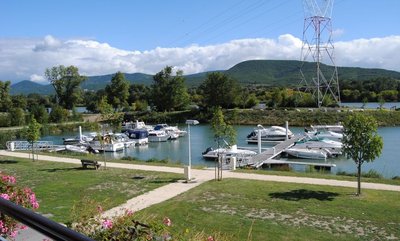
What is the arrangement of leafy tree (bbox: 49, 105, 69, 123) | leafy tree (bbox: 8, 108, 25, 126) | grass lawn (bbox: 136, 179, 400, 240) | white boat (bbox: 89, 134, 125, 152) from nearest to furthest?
grass lawn (bbox: 136, 179, 400, 240)
white boat (bbox: 89, 134, 125, 152)
leafy tree (bbox: 8, 108, 25, 126)
leafy tree (bbox: 49, 105, 69, 123)

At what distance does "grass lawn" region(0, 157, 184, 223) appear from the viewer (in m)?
16.6

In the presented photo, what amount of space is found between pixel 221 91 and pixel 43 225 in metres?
89.7

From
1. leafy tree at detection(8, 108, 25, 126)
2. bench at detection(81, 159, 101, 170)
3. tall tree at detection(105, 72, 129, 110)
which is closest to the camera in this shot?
bench at detection(81, 159, 101, 170)

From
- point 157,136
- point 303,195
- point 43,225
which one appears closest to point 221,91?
point 157,136

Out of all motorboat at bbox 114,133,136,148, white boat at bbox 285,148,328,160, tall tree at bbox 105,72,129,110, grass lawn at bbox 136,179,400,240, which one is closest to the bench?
grass lawn at bbox 136,179,400,240

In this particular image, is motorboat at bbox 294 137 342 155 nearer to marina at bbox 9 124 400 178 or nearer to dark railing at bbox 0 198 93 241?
marina at bbox 9 124 400 178

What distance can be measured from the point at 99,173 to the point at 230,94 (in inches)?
2704

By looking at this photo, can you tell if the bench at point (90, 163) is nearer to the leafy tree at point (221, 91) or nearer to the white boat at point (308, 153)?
the white boat at point (308, 153)

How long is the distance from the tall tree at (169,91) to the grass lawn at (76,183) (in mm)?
70313

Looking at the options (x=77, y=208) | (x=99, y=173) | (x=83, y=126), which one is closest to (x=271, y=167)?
(x=99, y=173)

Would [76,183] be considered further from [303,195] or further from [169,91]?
[169,91]

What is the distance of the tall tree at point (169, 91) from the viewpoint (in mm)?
97312

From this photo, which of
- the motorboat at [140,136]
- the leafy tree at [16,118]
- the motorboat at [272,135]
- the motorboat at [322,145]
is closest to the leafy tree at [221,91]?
the motorboat at [272,135]

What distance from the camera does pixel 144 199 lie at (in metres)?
17.4
